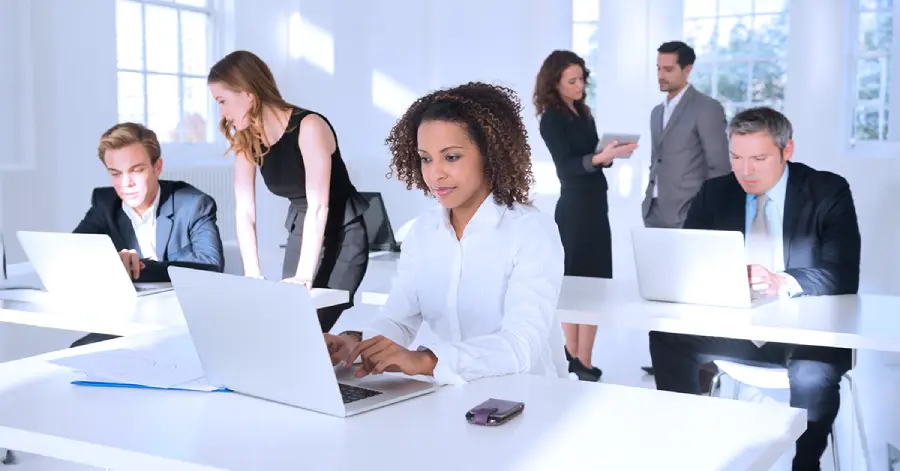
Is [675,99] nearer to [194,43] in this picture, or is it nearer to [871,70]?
[871,70]

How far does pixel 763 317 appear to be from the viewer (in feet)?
9.53

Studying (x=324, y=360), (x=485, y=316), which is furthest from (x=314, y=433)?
(x=485, y=316)

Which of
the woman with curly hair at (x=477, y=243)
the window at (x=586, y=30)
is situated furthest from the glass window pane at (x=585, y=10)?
the woman with curly hair at (x=477, y=243)

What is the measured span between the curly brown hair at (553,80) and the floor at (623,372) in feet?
4.33

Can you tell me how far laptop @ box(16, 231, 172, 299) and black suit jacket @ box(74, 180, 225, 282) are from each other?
41cm

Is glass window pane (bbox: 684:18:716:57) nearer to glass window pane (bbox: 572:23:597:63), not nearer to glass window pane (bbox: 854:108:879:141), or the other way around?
Result: glass window pane (bbox: 572:23:597:63)

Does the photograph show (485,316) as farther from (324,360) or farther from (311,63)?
(311,63)

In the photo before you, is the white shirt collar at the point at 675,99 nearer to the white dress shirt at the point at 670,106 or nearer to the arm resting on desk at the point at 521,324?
the white dress shirt at the point at 670,106

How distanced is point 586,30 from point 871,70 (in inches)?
91.8

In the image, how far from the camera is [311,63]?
8234mm

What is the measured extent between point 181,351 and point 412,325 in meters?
0.53

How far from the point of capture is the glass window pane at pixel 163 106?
7.34 m

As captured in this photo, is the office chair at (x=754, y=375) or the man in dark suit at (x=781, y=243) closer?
the man in dark suit at (x=781, y=243)

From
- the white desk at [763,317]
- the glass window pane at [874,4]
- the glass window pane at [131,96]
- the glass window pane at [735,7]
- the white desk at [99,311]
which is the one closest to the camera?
the white desk at [763,317]
